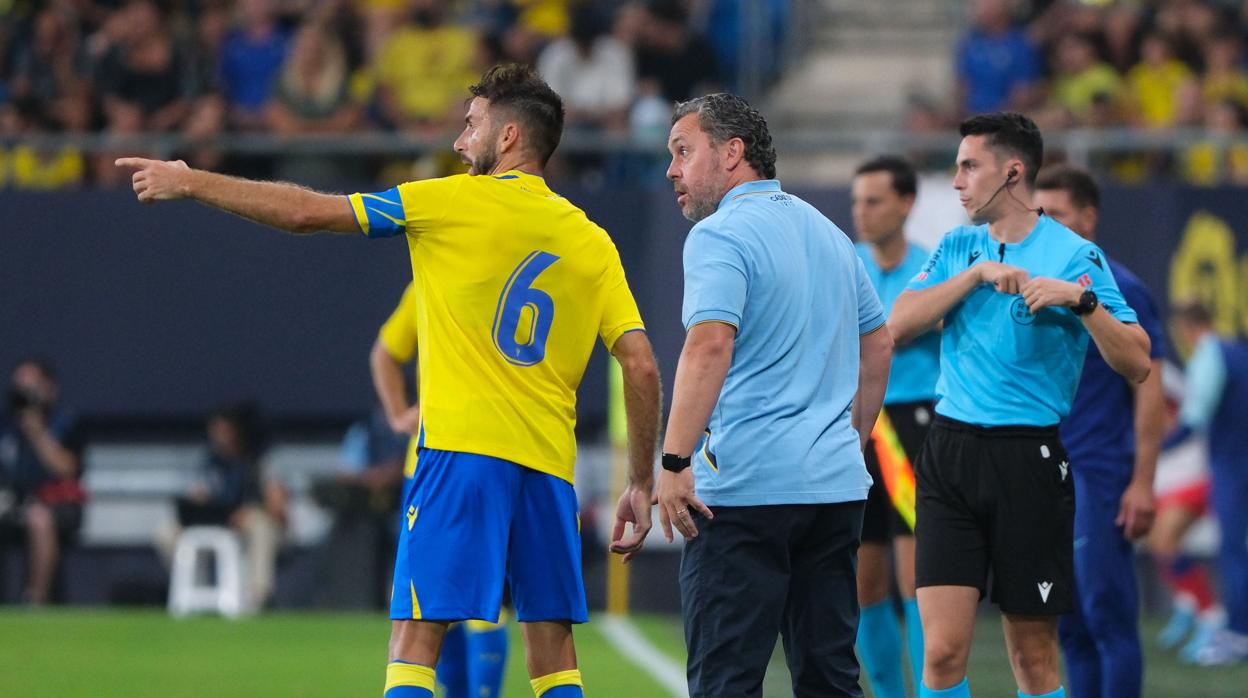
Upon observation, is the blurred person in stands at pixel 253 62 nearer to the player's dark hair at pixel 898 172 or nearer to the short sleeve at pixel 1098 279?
the player's dark hair at pixel 898 172

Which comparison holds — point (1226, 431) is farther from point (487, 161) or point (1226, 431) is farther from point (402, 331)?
point (487, 161)

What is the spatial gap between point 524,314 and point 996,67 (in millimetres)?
11130

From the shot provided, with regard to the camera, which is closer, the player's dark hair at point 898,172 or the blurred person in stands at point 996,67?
the player's dark hair at point 898,172

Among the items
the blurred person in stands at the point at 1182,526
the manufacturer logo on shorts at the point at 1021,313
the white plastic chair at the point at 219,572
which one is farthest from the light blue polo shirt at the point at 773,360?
the white plastic chair at the point at 219,572

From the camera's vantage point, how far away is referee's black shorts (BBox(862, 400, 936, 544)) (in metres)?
7.90

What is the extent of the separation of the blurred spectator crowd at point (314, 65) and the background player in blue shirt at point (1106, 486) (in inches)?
326

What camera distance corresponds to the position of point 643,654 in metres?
12.0

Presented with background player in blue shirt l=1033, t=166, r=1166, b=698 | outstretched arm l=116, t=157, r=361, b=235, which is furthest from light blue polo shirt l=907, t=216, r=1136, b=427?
outstretched arm l=116, t=157, r=361, b=235

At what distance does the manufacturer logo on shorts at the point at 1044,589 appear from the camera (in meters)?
6.16

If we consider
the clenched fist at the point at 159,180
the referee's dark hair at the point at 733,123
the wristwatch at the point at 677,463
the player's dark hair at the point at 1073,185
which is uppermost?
the player's dark hair at the point at 1073,185

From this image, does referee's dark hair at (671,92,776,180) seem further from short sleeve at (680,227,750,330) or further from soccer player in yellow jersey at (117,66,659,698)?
soccer player in yellow jersey at (117,66,659,698)

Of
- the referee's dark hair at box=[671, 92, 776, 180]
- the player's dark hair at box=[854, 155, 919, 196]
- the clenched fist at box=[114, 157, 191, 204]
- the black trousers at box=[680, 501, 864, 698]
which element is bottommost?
the black trousers at box=[680, 501, 864, 698]

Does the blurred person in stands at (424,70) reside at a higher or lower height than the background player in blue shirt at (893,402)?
higher

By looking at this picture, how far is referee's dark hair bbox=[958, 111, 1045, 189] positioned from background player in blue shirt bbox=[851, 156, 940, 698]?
1573 millimetres
